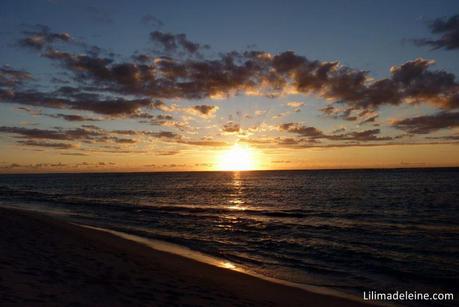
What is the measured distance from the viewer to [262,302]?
11211 mm

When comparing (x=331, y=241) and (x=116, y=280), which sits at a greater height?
(x=116, y=280)

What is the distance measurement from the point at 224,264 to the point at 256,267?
5.11 feet

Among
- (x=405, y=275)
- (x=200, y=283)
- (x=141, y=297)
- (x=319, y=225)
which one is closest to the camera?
(x=141, y=297)

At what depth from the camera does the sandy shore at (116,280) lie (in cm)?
881

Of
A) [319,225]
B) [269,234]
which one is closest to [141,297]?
[269,234]

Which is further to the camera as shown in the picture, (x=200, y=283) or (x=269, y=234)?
(x=269, y=234)

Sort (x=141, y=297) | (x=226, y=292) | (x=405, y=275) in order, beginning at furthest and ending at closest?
(x=405, y=275)
(x=226, y=292)
(x=141, y=297)

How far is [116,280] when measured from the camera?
11.2m

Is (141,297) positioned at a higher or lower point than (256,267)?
higher

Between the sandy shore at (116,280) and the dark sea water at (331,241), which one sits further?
the dark sea water at (331,241)

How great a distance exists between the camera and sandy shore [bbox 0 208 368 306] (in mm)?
8812

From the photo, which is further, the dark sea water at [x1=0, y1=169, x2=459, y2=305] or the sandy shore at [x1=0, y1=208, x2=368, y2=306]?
the dark sea water at [x1=0, y1=169, x2=459, y2=305]

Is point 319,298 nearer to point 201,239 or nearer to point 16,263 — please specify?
point 16,263

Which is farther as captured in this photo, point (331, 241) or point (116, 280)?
point (331, 241)
